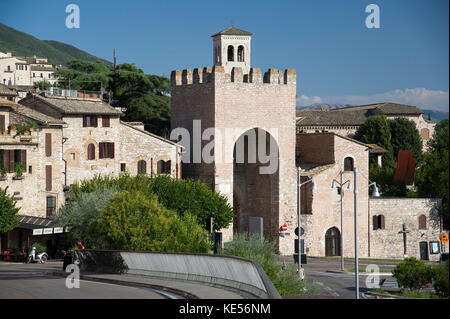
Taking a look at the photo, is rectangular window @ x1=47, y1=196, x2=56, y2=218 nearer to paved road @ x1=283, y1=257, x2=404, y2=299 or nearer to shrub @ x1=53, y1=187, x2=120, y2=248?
shrub @ x1=53, y1=187, x2=120, y2=248

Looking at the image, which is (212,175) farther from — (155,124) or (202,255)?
(202,255)

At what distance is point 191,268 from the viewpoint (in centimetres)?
2427

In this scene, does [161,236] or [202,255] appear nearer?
[202,255]

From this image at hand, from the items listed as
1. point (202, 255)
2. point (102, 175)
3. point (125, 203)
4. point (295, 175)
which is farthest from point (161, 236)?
point (295, 175)

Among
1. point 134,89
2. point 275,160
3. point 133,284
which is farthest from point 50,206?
point 133,284

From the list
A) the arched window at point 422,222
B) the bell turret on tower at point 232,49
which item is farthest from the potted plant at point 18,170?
the bell turret on tower at point 232,49

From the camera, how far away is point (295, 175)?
5894 centimetres

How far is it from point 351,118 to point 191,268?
83.6 metres

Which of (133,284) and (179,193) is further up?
(179,193)

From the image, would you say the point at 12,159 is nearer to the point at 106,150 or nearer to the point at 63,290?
the point at 106,150

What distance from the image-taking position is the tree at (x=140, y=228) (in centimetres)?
3356

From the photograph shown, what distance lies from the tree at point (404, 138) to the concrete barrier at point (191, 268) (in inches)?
2683

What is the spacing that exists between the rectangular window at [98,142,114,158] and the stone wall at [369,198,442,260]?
1985cm
